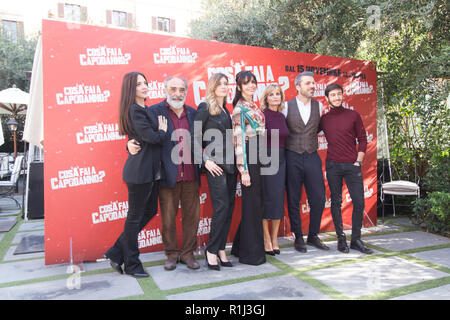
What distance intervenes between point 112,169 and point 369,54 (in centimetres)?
461

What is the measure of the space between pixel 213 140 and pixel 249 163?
1.43 feet

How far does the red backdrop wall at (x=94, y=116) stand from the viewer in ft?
11.2

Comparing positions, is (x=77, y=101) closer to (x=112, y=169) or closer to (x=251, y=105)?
(x=112, y=169)

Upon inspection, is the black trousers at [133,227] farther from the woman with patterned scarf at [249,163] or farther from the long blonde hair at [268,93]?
the long blonde hair at [268,93]

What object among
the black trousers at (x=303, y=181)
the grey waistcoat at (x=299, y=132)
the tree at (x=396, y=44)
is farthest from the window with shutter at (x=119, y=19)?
the black trousers at (x=303, y=181)

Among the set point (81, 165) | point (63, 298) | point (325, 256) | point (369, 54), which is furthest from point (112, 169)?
point (369, 54)

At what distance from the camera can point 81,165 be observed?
3.56 m

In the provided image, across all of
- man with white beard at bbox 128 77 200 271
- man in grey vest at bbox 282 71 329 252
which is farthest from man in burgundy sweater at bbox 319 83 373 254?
man with white beard at bbox 128 77 200 271

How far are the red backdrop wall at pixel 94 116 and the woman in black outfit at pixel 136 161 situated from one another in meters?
0.62

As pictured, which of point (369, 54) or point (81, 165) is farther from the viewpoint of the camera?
point (369, 54)

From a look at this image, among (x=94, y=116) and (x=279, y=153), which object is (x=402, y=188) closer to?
(x=279, y=153)

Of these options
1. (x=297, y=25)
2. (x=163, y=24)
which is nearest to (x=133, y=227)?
(x=297, y=25)

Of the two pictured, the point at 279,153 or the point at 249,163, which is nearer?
the point at 249,163

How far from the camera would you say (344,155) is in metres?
3.89
